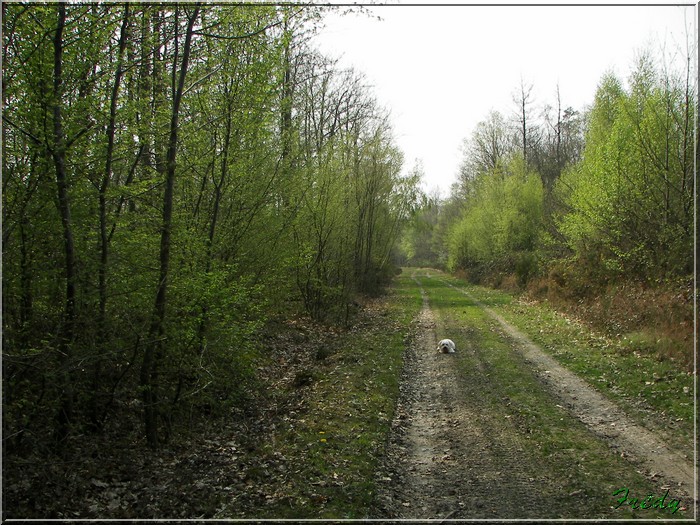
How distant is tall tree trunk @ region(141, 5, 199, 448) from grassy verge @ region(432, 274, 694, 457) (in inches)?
247

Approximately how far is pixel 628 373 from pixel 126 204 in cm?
913

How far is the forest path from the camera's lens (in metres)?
4.82

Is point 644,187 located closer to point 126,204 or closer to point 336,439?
point 336,439

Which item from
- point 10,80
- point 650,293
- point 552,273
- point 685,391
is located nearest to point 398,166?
point 552,273

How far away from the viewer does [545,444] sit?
634 centimetres

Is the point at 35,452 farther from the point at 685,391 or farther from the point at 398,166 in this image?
the point at 398,166

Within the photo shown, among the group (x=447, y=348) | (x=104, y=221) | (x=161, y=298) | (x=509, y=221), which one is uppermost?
(x=509, y=221)

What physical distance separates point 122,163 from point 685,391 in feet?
29.4

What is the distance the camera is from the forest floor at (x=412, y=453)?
4.87m

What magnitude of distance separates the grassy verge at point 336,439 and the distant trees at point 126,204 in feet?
4.24

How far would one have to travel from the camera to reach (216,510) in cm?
503

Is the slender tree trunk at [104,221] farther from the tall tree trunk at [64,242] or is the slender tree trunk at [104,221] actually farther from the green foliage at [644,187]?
the green foliage at [644,187]
